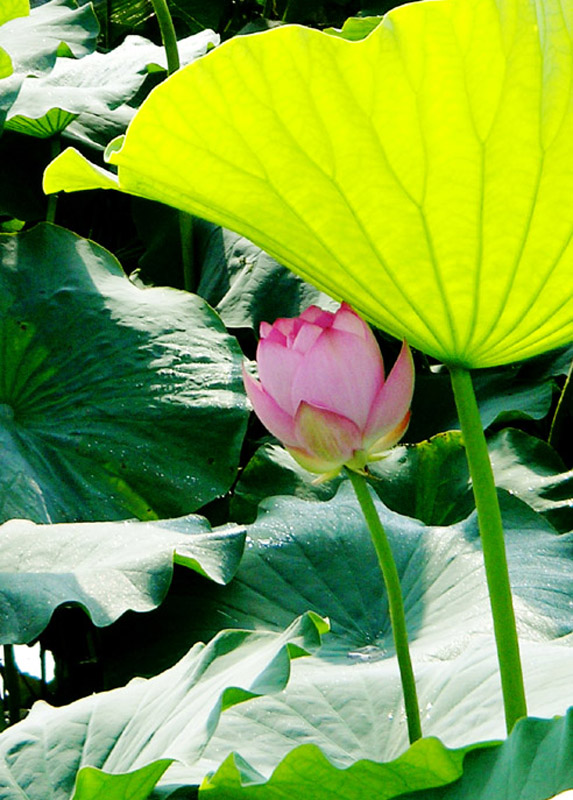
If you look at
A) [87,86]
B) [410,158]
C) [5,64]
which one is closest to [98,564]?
[410,158]

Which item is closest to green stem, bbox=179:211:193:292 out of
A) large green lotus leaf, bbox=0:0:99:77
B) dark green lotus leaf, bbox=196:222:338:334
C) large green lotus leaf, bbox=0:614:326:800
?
dark green lotus leaf, bbox=196:222:338:334

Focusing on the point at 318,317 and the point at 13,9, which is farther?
the point at 13,9

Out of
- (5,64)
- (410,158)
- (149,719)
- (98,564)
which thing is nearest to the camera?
(410,158)

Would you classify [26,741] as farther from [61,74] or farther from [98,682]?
[61,74]

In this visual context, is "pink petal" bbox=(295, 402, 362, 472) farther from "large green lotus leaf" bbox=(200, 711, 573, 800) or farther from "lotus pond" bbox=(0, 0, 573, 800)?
"large green lotus leaf" bbox=(200, 711, 573, 800)

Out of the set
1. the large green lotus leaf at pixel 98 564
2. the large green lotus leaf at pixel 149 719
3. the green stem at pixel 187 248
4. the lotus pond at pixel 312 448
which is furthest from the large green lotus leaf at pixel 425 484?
the large green lotus leaf at pixel 149 719

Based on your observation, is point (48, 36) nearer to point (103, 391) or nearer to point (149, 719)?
point (103, 391)
